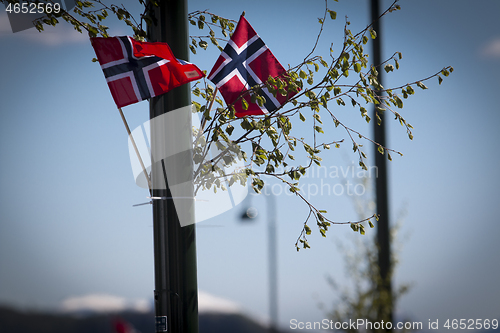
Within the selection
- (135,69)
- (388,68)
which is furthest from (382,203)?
(135,69)

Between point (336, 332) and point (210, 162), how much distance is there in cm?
170

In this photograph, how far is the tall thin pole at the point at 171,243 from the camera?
2248 millimetres

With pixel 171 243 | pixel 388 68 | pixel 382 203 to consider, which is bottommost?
pixel 171 243

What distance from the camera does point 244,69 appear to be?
254 cm

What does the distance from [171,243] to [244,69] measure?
3.59 feet

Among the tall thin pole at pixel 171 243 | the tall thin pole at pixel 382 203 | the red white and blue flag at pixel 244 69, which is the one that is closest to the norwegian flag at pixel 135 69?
the tall thin pole at pixel 171 243

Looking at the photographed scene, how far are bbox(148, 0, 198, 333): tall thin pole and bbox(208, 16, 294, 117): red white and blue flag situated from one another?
23 cm

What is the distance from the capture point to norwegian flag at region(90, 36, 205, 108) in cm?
227

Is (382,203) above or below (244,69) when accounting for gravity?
below

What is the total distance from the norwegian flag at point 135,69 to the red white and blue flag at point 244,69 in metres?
0.28

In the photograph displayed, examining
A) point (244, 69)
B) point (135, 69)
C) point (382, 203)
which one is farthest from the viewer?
point (244, 69)

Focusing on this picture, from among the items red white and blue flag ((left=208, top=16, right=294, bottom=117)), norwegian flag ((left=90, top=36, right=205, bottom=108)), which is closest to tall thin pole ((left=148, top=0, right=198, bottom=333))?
norwegian flag ((left=90, top=36, right=205, bottom=108))

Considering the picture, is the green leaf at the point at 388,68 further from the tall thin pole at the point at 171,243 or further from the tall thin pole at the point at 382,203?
the tall thin pole at the point at 171,243

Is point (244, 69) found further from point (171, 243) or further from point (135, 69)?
point (171, 243)
